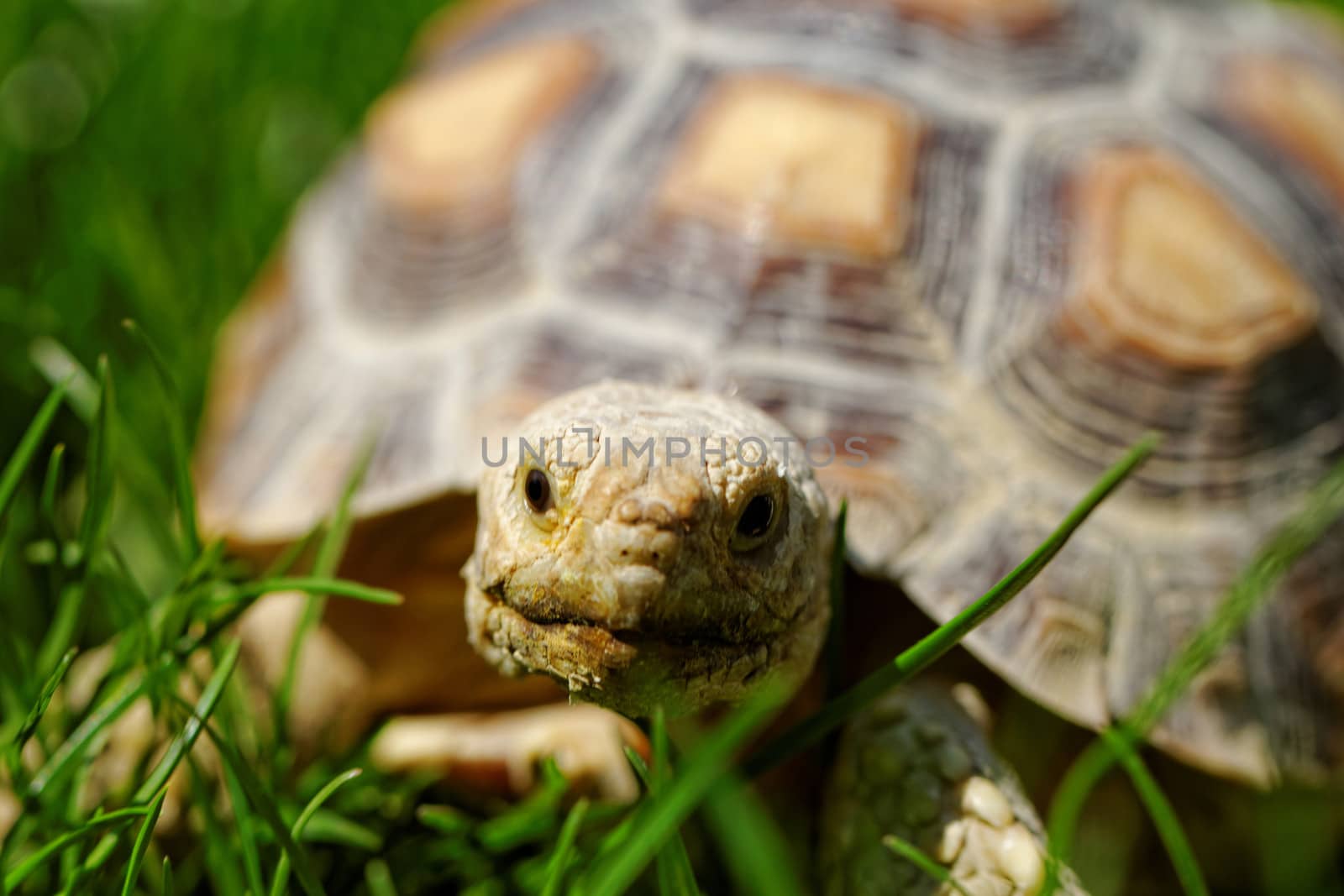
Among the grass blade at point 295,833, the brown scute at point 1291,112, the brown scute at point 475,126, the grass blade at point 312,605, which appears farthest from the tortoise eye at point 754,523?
the brown scute at point 1291,112

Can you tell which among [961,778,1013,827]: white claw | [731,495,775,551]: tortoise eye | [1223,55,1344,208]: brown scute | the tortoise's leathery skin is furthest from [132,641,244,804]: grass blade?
[1223,55,1344,208]: brown scute

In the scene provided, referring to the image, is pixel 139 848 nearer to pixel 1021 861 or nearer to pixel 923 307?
pixel 1021 861

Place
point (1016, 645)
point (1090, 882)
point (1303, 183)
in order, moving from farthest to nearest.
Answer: point (1303, 183) < point (1090, 882) < point (1016, 645)

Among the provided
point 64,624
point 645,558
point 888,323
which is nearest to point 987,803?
point 645,558

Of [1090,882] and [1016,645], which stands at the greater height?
[1016,645]

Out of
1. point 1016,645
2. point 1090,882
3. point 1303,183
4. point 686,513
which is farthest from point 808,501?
point 1303,183

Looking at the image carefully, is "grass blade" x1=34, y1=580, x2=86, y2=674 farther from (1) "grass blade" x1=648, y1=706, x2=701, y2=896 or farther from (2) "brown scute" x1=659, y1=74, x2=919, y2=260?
(2) "brown scute" x1=659, y1=74, x2=919, y2=260

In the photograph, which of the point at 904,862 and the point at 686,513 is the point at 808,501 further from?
the point at 904,862
